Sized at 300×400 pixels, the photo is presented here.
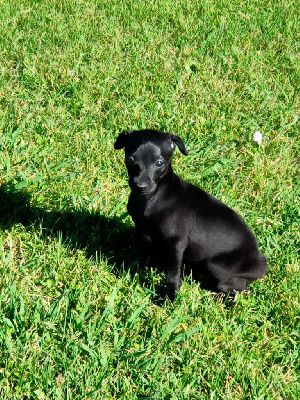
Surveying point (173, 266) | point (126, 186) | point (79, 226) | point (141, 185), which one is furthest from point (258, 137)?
point (141, 185)

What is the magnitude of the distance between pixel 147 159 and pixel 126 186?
1474 millimetres

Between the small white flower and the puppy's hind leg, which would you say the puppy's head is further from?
the small white flower

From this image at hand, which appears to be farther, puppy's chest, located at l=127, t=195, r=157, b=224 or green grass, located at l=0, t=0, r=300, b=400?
puppy's chest, located at l=127, t=195, r=157, b=224

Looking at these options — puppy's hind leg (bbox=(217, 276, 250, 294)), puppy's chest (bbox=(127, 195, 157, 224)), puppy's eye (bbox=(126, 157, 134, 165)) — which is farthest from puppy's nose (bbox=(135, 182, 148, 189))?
puppy's hind leg (bbox=(217, 276, 250, 294))

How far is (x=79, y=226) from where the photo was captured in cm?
479

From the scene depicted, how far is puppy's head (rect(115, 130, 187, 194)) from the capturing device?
3791mm

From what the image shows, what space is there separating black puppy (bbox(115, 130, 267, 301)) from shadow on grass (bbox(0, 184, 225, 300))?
229mm

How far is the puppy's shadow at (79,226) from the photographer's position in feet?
15.1

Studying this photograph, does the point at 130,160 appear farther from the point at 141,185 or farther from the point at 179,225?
the point at 179,225

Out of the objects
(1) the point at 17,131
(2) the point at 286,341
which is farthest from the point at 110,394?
(1) the point at 17,131

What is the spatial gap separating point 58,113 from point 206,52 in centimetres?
228

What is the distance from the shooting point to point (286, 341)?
4.02 meters

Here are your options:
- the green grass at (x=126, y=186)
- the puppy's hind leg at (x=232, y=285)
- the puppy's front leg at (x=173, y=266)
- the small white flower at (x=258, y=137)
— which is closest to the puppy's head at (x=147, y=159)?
the puppy's front leg at (x=173, y=266)

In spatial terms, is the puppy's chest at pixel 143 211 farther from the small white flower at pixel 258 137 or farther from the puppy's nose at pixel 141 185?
the small white flower at pixel 258 137
